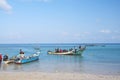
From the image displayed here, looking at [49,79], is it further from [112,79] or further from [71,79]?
[112,79]

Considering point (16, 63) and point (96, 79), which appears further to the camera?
point (16, 63)

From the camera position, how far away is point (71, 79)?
17234 mm

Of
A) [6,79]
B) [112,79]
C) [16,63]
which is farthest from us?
[16,63]

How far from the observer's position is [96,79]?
17.4m

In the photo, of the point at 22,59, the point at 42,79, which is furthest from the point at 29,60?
the point at 42,79

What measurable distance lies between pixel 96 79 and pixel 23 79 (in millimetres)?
5232

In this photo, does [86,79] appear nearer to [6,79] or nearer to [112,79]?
[112,79]

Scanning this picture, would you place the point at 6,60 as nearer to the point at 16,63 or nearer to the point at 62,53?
the point at 16,63

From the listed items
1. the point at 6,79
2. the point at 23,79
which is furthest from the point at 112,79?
the point at 6,79

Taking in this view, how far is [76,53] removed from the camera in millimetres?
56938

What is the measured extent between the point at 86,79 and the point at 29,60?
21.1 m

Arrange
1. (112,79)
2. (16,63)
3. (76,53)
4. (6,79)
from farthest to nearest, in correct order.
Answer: (76,53)
(16,63)
(112,79)
(6,79)

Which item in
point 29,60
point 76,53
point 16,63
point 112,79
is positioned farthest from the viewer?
point 76,53

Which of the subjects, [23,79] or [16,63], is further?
[16,63]
